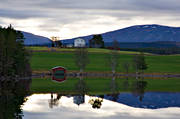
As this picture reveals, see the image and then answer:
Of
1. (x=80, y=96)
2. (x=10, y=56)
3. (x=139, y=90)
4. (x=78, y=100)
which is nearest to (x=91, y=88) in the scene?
(x=139, y=90)

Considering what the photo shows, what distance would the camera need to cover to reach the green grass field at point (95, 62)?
14362cm

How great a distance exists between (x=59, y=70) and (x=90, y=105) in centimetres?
7865

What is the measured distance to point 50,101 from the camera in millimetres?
50688

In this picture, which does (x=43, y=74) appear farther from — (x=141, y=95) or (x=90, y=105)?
(x=90, y=105)

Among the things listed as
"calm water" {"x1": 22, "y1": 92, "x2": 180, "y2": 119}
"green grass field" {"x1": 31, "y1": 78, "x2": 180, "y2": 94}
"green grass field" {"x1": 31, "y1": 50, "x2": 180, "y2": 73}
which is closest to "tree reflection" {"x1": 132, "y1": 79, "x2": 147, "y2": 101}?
"green grass field" {"x1": 31, "y1": 78, "x2": 180, "y2": 94}

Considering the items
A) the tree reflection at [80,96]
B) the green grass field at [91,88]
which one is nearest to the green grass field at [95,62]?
the green grass field at [91,88]

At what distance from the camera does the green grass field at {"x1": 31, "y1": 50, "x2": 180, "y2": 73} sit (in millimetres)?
143625

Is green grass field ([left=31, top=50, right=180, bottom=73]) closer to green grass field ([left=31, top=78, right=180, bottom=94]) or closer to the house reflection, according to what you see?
green grass field ([left=31, top=78, right=180, bottom=94])

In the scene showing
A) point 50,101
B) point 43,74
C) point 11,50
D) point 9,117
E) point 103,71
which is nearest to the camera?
point 9,117

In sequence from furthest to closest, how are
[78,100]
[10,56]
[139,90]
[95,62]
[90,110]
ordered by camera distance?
A: [95,62] → [10,56] → [139,90] → [78,100] → [90,110]

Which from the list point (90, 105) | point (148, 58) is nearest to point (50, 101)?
point (90, 105)

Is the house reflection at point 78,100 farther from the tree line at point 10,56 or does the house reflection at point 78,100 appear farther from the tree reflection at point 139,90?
the tree line at point 10,56

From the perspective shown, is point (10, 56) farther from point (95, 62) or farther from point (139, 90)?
point (95, 62)

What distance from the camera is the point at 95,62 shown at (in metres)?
160
